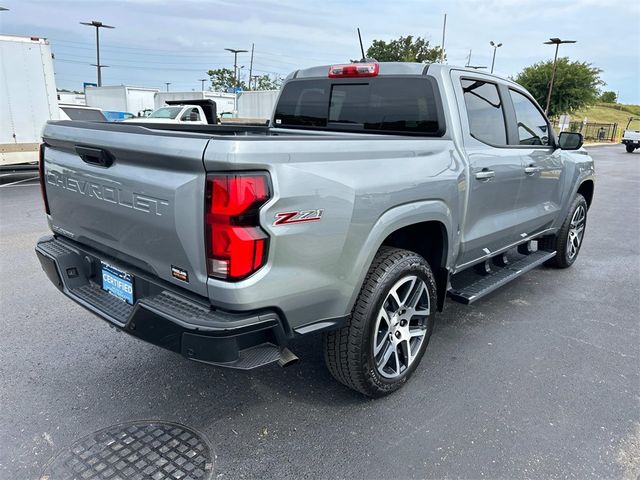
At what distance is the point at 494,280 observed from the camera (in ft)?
12.9

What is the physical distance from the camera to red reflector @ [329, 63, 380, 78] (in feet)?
11.6

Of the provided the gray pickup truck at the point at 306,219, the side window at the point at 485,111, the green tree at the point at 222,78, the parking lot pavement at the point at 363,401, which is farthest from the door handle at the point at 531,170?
the green tree at the point at 222,78

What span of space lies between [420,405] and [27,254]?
4819 mm

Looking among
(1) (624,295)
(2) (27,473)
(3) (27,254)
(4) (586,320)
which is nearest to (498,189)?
(4) (586,320)

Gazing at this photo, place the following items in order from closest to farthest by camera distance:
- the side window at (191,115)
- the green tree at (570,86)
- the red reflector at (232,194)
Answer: the red reflector at (232,194) → the side window at (191,115) → the green tree at (570,86)

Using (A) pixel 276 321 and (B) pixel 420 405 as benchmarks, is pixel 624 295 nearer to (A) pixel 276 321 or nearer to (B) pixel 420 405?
(B) pixel 420 405

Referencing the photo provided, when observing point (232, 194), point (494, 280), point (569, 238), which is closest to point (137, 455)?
point (232, 194)

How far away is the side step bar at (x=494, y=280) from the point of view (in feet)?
11.5

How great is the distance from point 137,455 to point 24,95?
10723mm

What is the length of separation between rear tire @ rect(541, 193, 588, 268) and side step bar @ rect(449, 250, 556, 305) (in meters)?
0.37

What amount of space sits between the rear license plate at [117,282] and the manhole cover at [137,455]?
715 millimetres

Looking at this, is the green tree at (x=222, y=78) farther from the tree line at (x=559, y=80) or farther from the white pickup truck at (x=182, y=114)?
the white pickup truck at (x=182, y=114)

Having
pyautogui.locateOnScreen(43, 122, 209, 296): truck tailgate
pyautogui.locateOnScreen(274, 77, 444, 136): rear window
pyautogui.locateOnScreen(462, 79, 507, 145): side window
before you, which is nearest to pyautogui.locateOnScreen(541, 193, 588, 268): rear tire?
pyautogui.locateOnScreen(462, 79, 507, 145): side window

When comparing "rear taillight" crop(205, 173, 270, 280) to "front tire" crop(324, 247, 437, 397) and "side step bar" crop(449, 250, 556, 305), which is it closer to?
"front tire" crop(324, 247, 437, 397)
